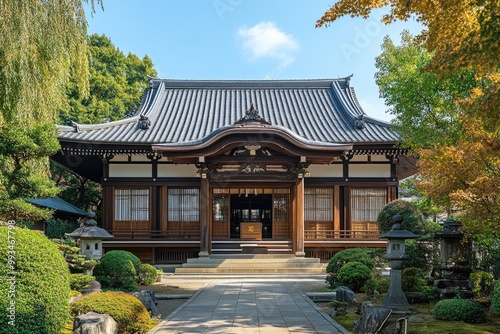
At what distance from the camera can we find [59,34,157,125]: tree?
3011 centimetres

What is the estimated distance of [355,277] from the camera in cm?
1187

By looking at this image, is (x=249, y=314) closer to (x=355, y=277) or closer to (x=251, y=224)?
(x=355, y=277)

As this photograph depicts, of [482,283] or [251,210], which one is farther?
[251,210]

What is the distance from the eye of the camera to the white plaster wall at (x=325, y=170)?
20016 mm

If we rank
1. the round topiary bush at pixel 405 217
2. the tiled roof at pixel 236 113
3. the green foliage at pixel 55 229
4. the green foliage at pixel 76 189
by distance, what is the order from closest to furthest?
the round topiary bush at pixel 405 217
the green foliage at pixel 55 229
the tiled roof at pixel 236 113
the green foliage at pixel 76 189

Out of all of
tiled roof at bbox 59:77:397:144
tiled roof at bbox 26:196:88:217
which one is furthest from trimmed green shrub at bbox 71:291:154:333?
tiled roof at bbox 26:196:88:217

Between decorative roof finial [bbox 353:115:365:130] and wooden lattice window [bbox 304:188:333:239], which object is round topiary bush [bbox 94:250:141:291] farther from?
decorative roof finial [bbox 353:115:365:130]

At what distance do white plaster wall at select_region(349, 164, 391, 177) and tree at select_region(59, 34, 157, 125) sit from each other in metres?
16.6

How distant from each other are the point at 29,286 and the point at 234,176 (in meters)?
12.5

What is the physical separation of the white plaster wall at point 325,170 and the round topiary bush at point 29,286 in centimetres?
1451

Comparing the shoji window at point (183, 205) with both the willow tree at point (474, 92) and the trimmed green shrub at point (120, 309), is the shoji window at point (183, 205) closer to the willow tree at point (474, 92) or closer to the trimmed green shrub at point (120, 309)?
the willow tree at point (474, 92)

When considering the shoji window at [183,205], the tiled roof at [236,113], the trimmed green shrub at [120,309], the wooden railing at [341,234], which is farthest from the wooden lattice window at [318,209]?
the trimmed green shrub at [120,309]

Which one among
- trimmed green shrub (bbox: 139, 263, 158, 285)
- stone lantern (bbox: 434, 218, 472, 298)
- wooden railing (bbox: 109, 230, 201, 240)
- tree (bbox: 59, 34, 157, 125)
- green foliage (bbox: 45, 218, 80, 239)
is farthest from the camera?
tree (bbox: 59, 34, 157, 125)

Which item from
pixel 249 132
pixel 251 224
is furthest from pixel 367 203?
pixel 249 132
